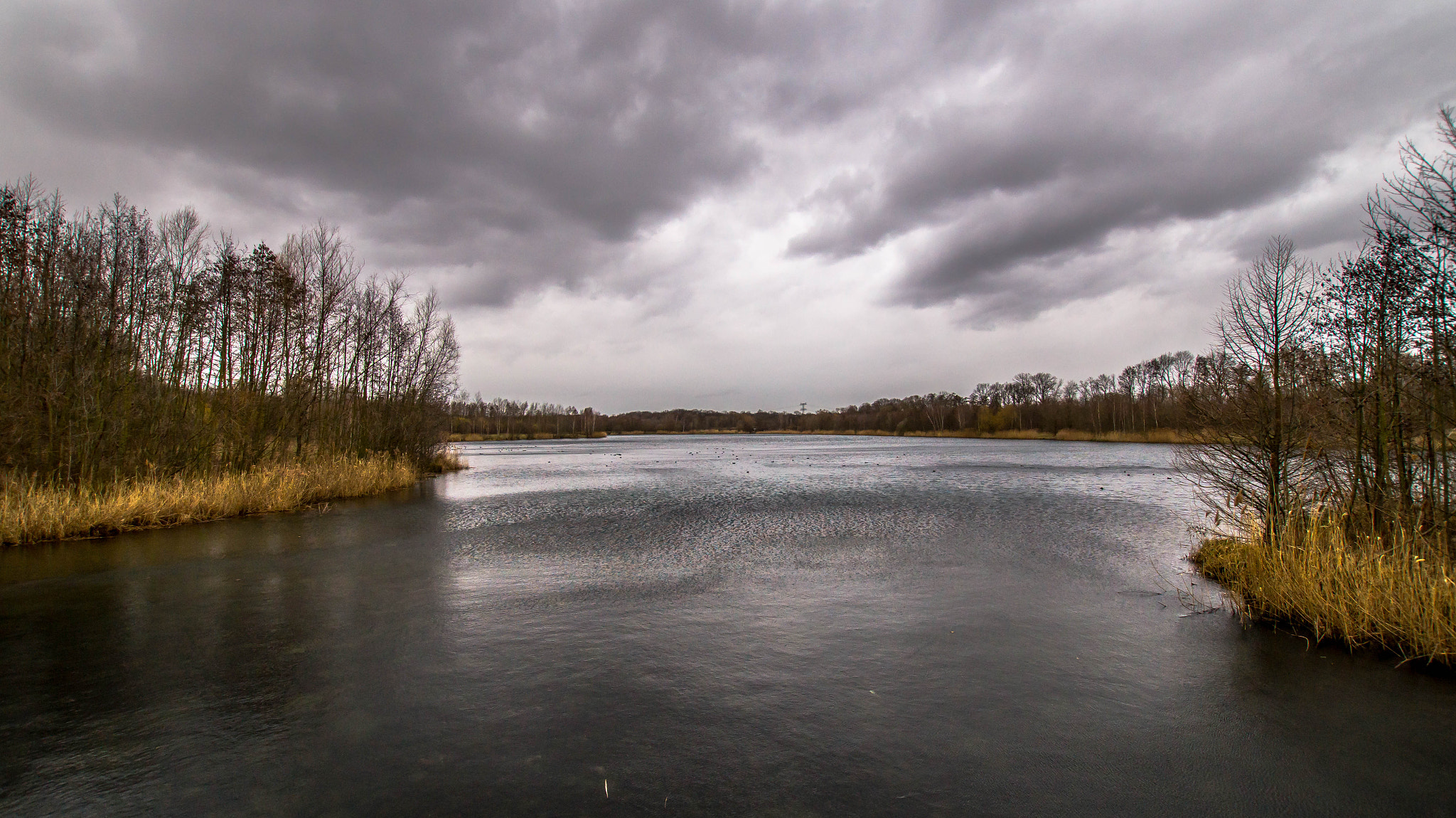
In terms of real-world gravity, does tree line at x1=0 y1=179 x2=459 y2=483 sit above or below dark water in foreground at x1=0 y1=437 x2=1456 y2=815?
above

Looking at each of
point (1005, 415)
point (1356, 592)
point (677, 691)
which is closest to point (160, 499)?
point (677, 691)

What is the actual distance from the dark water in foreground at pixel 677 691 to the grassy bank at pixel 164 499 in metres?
1.74

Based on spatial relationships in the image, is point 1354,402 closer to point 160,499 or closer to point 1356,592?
point 1356,592

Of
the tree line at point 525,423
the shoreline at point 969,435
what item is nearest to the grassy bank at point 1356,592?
the shoreline at point 969,435

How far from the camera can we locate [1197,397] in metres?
8.50

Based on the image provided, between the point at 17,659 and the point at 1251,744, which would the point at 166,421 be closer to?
the point at 17,659

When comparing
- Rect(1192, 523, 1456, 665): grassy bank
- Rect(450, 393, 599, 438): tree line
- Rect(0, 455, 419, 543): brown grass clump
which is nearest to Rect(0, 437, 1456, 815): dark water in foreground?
Rect(1192, 523, 1456, 665): grassy bank

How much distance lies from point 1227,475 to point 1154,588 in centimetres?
232

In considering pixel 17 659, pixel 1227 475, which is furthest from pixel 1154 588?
pixel 17 659

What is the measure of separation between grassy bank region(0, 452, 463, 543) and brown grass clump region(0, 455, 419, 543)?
Answer: 0.04 feet

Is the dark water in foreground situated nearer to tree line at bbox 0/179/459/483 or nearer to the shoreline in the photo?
tree line at bbox 0/179/459/483

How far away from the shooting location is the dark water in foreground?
139 inches

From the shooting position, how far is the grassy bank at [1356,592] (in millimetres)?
5363

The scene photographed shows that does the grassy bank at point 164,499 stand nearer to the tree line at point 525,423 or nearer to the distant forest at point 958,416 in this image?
the distant forest at point 958,416
